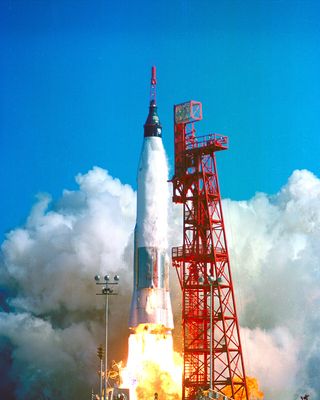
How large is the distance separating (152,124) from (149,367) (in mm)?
31160

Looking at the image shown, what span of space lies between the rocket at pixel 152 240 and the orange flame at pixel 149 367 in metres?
1.01

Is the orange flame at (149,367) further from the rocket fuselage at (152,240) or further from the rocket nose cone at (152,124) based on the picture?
the rocket nose cone at (152,124)

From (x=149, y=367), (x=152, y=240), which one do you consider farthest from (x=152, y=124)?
(x=149, y=367)

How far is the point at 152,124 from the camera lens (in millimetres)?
104125

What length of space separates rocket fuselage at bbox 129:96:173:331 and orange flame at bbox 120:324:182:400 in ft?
4.39

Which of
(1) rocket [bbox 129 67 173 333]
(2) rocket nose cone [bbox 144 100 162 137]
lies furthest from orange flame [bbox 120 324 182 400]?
(2) rocket nose cone [bbox 144 100 162 137]

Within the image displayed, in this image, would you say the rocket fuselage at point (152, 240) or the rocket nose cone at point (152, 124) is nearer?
the rocket fuselage at point (152, 240)

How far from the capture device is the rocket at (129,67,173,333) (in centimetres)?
9738

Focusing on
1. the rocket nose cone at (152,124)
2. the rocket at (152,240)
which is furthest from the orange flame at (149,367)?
the rocket nose cone at (152,124)

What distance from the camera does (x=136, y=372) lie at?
9825cm

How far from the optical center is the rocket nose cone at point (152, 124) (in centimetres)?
10394

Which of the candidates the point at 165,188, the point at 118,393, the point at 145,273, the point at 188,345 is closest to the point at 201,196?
the point at 165,188

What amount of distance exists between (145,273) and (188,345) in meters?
10.5

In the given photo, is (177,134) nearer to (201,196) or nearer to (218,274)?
(201,196)
